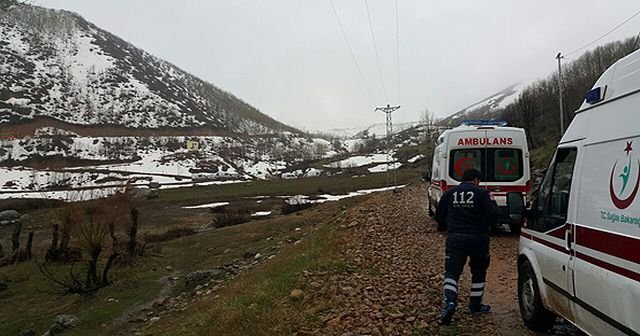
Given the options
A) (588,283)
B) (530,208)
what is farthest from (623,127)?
(530,208)

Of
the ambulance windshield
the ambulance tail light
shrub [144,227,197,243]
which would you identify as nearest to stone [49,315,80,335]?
the ambulance windshield

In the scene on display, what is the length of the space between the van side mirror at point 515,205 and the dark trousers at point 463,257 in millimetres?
650

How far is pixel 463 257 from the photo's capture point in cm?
634

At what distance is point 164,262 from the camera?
26859 millimetres

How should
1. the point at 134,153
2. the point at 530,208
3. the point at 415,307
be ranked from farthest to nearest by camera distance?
the point at 134,153 < the point at 415,307 < the point at 530,208

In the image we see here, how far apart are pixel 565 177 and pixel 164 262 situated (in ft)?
82.3

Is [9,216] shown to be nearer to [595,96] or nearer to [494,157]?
[494,157]

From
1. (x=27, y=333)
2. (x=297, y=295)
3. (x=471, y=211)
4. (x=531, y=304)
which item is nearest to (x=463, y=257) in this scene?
(x=471, y=211)

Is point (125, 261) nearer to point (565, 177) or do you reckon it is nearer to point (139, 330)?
point (139, 330)

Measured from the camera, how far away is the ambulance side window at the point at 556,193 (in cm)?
499

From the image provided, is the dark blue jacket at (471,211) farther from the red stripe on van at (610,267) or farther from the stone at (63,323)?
the stone at (63,323)

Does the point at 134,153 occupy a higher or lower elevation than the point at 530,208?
higher

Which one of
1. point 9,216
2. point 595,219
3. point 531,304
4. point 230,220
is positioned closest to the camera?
point 595,219

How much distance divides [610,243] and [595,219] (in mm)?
357
